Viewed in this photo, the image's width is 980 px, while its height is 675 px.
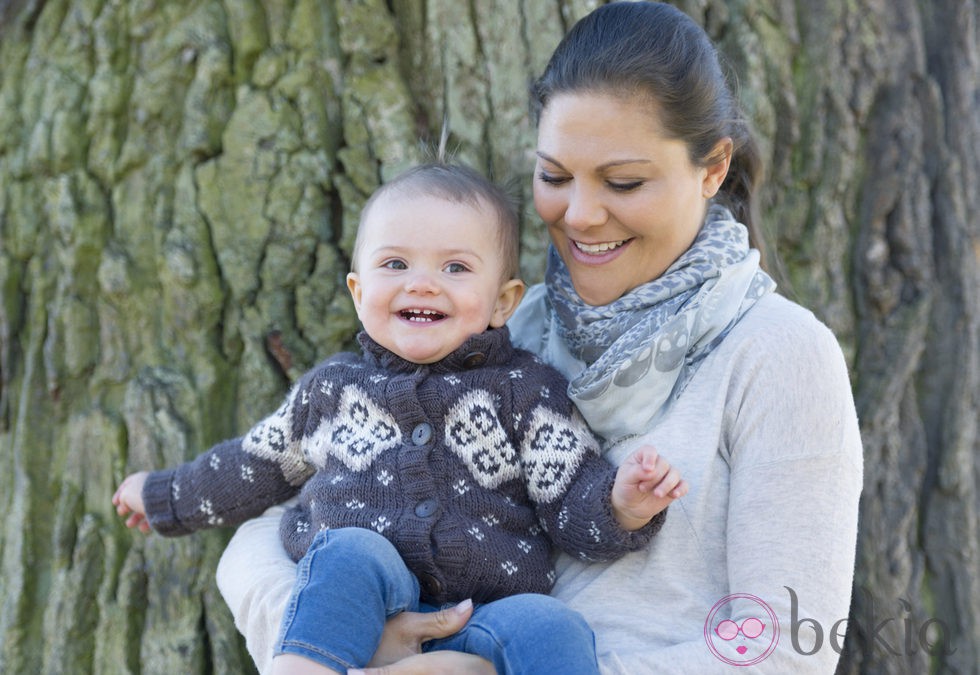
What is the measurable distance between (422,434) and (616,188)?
718mm

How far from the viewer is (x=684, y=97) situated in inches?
89.7

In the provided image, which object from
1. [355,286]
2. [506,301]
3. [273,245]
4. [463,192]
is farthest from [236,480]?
[463,192]

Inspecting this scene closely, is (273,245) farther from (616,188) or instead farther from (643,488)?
(643,488)

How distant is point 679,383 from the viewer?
7.16 feet

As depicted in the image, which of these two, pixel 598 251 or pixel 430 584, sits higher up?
pixel 598 251

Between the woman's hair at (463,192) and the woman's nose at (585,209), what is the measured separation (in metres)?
0.22

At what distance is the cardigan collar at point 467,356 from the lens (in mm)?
2322

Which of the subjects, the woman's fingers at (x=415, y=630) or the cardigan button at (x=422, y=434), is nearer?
the woman's fingers at (x=415, y=630)

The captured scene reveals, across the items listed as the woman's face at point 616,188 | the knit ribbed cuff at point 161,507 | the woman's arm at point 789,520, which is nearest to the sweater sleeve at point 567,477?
the woman's arm at point 789,520

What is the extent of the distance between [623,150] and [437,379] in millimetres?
673

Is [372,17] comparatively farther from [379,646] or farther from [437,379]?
[379,646]

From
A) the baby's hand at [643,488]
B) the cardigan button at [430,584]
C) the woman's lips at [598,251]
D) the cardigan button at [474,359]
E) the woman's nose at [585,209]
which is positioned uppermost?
the woman's nose at [585,209]

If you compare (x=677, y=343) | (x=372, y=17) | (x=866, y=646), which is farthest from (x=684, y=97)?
(x=866, y=646)

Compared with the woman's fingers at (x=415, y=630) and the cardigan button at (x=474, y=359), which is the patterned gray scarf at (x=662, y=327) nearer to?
the cardigan button at (x=474, y=359)
